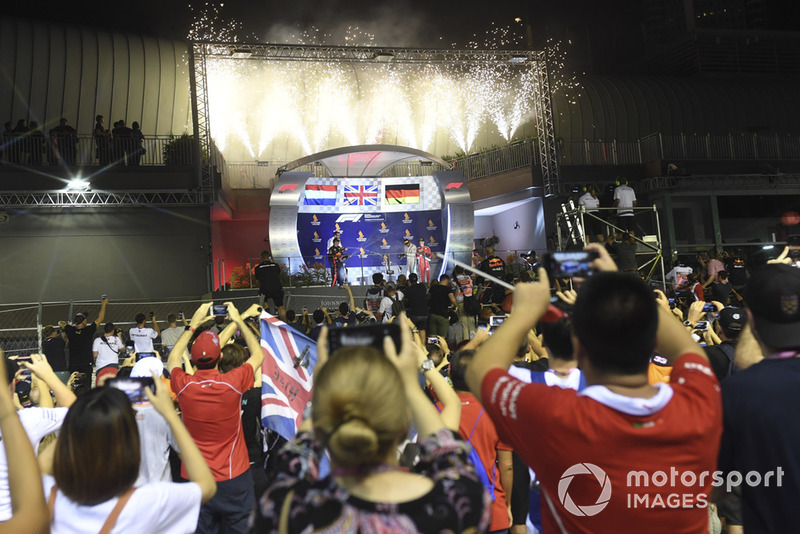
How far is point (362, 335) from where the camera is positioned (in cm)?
220

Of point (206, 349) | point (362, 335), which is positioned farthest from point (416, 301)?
point (362, 335)

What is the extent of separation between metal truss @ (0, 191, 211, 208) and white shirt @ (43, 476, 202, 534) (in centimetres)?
1853

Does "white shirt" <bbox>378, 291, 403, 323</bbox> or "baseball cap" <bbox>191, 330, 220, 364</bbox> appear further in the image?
"white shirt" <bbox>378, 291, 403, 323</bbox>

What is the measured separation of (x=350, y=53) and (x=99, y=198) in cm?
899

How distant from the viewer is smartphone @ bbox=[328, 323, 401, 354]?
216cm

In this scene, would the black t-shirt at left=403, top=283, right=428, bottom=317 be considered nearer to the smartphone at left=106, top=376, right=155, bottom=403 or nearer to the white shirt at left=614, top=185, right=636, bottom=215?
the white shirt at left=614, top=185, right=636, bottom=215

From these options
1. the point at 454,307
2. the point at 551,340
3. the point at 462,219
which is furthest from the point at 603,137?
the point at 551,340

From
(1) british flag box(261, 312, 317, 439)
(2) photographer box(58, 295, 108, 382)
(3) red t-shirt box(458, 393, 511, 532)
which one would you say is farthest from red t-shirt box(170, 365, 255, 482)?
(2) photographer box(58, 295, 108, 382)

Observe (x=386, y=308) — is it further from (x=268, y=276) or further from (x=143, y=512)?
(x=143, y=512)

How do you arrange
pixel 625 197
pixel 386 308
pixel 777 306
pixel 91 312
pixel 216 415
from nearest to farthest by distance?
pixel 777 306, pixel 216 415, pixel 386 308, pixel 625 197, pixel 91 312

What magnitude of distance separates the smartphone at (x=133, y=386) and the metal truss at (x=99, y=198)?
1824 centimetres

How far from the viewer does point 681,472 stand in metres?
2.14

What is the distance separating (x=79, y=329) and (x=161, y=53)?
1913 centimetres

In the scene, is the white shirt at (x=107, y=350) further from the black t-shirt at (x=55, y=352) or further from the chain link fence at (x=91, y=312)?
the chain link fence at (x=91, y=312)
